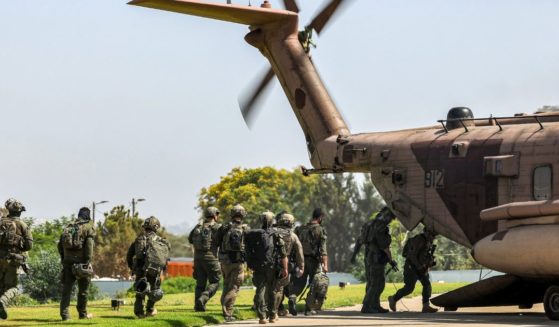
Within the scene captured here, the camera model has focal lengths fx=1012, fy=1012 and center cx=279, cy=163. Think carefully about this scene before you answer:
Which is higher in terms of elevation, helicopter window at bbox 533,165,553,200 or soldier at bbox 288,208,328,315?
helicopter window at bbox 533,165,553,200

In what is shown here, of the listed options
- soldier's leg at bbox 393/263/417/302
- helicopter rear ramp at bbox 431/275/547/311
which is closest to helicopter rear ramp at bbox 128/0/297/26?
soldier's leg at bbox 393/263/417/302

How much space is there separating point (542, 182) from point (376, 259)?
4002mm

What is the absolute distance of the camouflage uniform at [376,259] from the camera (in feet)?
68.4

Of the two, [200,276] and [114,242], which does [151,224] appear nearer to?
[200,276]

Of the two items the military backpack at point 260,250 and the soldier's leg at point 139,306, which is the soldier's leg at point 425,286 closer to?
the military backpack at point 260,250

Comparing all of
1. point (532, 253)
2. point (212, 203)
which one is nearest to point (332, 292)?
point (532, 253)

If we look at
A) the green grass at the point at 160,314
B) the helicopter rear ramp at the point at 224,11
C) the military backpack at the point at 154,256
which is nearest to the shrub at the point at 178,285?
the green grass at the point at 160,314

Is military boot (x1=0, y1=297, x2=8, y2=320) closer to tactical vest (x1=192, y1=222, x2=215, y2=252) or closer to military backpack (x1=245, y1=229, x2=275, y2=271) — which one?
tactical vest (x1=192, y1=222, x2=215, y2=252)

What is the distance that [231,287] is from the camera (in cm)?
1922

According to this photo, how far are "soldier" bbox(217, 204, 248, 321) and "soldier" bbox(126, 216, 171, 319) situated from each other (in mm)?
1144

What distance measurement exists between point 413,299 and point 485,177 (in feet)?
21.9

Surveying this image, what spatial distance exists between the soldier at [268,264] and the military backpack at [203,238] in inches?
87.6

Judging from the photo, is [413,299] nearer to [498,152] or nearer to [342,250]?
[498,152]

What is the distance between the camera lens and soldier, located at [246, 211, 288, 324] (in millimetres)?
18516
